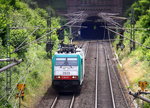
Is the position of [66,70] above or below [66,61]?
below

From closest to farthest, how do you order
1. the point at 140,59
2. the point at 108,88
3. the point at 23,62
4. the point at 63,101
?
the point at 63,101 < the point at 108,88 < the point at 23,62 < the point at 140,59

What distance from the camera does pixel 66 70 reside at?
70.5ft

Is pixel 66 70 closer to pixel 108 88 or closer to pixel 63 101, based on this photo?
pixel 63 101

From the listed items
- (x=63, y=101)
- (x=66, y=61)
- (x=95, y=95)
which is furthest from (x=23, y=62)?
(x=95, y=95)

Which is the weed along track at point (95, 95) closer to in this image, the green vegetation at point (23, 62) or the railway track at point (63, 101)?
the railway track at point (63, 101)

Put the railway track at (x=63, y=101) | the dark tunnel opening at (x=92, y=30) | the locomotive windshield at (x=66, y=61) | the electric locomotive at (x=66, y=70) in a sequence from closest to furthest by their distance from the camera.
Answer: the railway track at (x=63, y=101) < the electric locomotive at (x=66, y=70) < the locomotive windshield at (x=66, y=61) < the dark tunnel opening at (x=92, y=30)

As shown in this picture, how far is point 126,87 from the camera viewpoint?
24.9m

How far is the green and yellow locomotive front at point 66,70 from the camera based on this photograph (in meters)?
21.4

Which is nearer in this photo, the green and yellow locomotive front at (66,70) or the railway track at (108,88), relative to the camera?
the railway track at (108,88)

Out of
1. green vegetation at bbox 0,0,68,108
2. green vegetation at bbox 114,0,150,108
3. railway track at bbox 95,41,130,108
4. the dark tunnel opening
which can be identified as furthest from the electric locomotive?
the dark tunnel opening

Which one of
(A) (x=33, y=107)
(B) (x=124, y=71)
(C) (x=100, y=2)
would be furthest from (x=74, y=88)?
(C) (x=100, y=2)

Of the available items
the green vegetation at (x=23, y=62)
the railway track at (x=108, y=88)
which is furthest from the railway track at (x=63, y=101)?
the railway track at (x=108, y=88)

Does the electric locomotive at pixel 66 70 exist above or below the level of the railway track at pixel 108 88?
above

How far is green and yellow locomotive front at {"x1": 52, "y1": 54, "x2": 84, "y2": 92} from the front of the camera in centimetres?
2138
